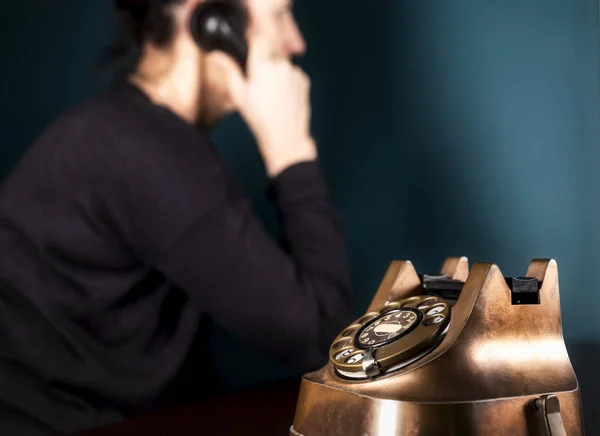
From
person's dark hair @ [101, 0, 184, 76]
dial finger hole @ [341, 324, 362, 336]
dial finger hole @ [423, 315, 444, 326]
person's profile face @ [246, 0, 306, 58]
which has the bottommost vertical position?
dial finger hole @ [341, 324, 362, 336]

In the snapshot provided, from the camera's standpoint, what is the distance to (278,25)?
1.17 m

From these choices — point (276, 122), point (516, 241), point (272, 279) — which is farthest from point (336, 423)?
point (516, 241)

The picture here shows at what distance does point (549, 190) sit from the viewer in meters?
1.28

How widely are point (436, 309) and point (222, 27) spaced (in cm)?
58

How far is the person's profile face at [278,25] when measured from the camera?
1140 mm

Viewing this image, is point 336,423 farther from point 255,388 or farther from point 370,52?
point 370,52

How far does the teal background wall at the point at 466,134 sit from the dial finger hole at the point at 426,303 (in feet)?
1.44

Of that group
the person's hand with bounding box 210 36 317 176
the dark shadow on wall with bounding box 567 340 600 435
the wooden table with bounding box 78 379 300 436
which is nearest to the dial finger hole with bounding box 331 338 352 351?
the wooden table with bounding box 78 379 300 436

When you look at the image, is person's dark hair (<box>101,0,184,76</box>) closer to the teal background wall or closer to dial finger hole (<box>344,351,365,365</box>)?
the teal background wall

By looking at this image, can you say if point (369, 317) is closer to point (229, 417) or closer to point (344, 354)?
point (344, 354)

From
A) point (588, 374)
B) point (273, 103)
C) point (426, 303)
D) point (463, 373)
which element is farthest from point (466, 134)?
point (463, 373)

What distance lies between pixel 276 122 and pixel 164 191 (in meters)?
0.25

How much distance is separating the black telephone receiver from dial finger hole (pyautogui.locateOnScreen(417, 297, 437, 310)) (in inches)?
20.6

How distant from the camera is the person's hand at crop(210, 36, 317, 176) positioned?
114cm
